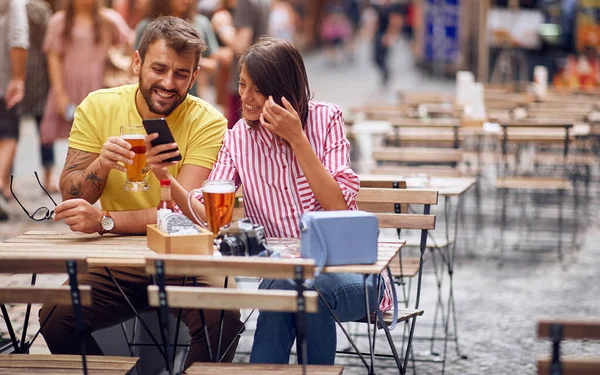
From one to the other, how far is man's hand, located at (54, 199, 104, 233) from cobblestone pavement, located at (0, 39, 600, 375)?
5.08 ft

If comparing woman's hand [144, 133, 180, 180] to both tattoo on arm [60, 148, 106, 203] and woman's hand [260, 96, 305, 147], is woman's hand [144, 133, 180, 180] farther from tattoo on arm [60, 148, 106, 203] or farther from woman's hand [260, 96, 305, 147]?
tattoo on arm [60, 148, 106, 203]

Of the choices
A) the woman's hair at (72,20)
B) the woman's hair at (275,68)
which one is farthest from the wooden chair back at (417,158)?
the woman's hair at (72,20)

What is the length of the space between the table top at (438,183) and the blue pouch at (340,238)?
1.83m

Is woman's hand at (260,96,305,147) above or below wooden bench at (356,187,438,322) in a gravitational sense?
above

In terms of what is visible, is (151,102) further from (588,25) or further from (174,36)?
(588,25)

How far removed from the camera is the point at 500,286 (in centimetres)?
677

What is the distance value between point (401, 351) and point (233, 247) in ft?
7.11

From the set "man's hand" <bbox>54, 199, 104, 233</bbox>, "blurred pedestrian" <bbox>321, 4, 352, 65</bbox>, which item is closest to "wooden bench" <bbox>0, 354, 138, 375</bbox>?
"man's hand" <bbox>54, 199, 104, 233</bbox>

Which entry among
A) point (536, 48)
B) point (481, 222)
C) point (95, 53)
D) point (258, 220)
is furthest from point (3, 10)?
point (536, 48)

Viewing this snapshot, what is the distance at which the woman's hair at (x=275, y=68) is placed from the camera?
3834 mm

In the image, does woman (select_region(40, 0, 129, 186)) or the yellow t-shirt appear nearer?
the yellow t-shirt

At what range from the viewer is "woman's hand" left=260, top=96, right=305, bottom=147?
3707 millimetres

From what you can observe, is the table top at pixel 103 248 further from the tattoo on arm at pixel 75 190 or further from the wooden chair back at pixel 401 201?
the wooden chair back at pixel 401 201

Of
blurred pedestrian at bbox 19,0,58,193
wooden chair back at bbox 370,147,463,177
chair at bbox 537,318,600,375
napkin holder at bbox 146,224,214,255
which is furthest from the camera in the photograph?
blurred pedestrian at bbox 19,0,58,193
